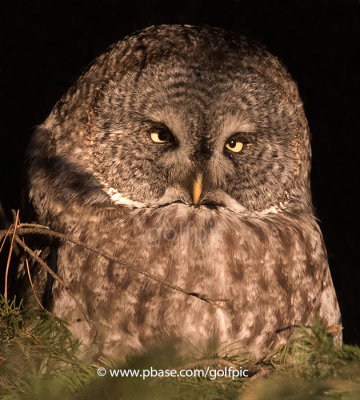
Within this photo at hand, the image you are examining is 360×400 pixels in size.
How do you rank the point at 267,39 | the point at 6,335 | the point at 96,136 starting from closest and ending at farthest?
the point at 6,335 → the point at 96,136 → the point at 267,39

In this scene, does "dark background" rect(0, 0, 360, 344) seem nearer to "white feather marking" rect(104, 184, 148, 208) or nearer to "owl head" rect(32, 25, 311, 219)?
"owl head" rect(32, 25, 311, 219)

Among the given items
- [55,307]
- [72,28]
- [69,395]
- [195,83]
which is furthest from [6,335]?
[72,28]

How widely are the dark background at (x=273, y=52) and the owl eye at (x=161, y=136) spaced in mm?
992

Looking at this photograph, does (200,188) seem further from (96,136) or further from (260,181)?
(96,136)

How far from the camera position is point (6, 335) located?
165 cm

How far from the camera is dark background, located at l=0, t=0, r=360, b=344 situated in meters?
2.88

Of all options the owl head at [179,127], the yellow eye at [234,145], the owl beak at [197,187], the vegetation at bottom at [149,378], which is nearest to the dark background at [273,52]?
the owl head at [179,127]

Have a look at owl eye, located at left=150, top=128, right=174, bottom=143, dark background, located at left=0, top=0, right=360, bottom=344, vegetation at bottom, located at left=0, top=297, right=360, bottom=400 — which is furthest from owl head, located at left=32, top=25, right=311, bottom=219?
dark background, located at left=0, top=0, right=360, bottom=344

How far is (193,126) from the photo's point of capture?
6.42ft

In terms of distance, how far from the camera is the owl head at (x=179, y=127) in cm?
198

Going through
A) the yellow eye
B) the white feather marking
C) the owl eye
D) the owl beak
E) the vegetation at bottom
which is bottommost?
the vegetation at bottom

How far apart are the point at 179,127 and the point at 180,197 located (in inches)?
9.9

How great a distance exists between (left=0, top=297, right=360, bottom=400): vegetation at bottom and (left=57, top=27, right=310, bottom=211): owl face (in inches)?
23.0

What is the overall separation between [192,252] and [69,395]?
80 centimetres
